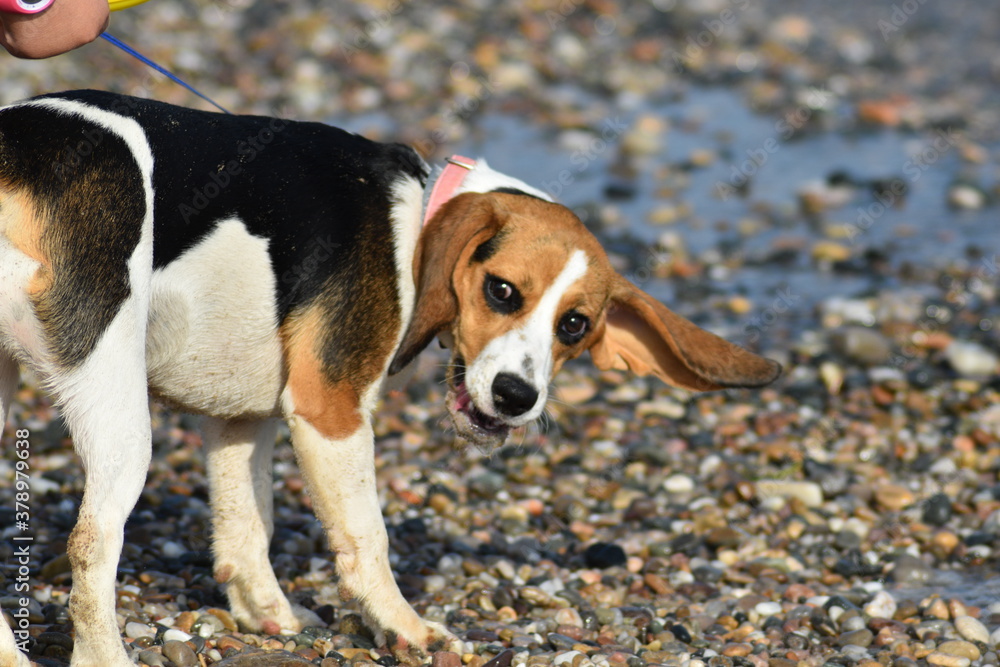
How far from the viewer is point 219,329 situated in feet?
13.5

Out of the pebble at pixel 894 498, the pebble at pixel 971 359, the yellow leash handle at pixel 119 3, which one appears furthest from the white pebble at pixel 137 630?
the pebble at pixel 971 359

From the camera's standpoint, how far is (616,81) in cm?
1333

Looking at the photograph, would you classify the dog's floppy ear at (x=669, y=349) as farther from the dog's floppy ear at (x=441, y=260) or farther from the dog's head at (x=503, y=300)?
the dog's floppy ear at (x=441, y=260)

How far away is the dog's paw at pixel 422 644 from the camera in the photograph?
4324 mm

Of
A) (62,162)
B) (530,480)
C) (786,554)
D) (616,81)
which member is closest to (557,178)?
(616,81)

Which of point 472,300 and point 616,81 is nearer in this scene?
point 472,300

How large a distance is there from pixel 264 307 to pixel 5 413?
89 cm

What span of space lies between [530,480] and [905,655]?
2324 millimetres

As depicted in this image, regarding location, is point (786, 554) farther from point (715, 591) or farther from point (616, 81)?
point (616, 81)

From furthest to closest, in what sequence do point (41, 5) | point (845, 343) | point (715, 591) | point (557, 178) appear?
point (557, 178)
point (845, 343)
point (715, 591)
point (41, 5)

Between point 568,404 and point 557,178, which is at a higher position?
point 568,404

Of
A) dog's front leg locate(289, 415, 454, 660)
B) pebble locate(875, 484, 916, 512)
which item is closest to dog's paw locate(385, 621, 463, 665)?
dog's front leg locate(289, 415, 454, 660)

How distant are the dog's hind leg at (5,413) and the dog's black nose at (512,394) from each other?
5.05ft

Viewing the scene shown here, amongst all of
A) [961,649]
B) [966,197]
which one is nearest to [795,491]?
[961,649]
